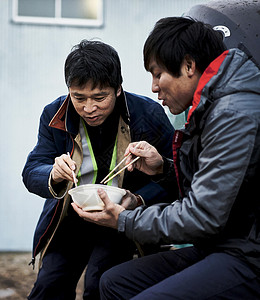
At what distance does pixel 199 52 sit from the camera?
193cm

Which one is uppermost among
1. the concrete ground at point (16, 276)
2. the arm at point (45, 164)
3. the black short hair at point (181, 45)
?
the black short hair at point (181, 45)

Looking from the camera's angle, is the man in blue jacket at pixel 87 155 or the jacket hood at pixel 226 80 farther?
the man in blue jacket at pixel 87 155

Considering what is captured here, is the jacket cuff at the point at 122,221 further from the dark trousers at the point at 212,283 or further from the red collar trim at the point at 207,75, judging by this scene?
the red collar trim at the point at 207,75

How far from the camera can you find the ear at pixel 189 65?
192 centimetres

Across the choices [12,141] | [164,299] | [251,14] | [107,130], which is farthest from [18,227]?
[164,299]

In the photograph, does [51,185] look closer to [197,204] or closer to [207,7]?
[197,204]

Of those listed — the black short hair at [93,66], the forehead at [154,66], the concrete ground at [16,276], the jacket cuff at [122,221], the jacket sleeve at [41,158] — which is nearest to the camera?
the jacket cuff at [122,221]

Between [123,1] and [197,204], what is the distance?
5301 millimetres

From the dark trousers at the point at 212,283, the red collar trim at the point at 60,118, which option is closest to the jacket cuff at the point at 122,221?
the dark trousers at the point at 212,283

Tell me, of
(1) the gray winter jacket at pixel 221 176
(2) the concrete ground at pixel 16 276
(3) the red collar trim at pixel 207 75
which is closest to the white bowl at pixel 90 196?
(1) the gray winter jacket at pixel 221 176

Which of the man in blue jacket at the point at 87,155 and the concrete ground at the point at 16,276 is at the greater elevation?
the man in blue jacket at the point at 87,155

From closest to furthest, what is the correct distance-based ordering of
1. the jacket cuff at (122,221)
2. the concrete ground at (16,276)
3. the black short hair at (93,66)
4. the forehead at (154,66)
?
the jacket cuff at (122,221) < the forehead at (154,66) < the black short hair at (93,66) < the concrete ground at (16,276)

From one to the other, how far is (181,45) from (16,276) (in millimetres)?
4080

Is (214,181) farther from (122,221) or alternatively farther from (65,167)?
(65,167)
